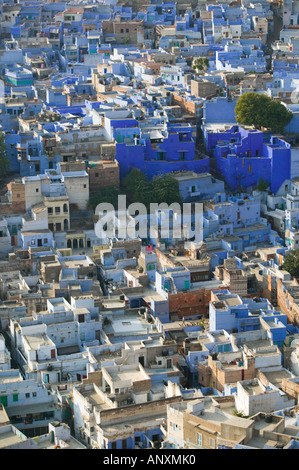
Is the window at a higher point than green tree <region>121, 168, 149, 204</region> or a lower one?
lower

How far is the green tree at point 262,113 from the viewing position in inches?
1741

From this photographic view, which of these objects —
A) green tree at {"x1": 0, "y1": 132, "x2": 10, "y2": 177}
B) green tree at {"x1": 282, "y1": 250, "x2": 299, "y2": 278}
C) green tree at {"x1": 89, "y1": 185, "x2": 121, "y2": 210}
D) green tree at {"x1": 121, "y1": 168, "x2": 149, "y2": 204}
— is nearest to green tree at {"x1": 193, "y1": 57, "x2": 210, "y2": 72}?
green tree at {"x1": 121, "y1": 168, "x2": 149, "y2": 204}

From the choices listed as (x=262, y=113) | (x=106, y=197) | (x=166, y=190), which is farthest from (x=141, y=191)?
(x=262, y=113)

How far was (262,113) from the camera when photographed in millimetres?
44219

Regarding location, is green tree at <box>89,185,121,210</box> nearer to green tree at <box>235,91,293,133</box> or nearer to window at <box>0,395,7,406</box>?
green tree at <box>235,91,293,133</box>

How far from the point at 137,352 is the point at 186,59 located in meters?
24.2

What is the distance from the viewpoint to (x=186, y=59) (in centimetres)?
5350

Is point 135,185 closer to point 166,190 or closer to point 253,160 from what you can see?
point 166,190

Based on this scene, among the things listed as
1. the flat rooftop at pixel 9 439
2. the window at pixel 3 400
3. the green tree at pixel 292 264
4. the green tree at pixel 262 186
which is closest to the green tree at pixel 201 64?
the green tree at pixel 262 186

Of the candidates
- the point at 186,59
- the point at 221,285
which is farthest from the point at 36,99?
the point at 221,285

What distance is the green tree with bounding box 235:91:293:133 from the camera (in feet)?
145

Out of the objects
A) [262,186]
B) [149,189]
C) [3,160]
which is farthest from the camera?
[262,186]

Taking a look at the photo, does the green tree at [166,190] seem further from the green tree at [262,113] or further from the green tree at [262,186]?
the green tree at [262,113]
